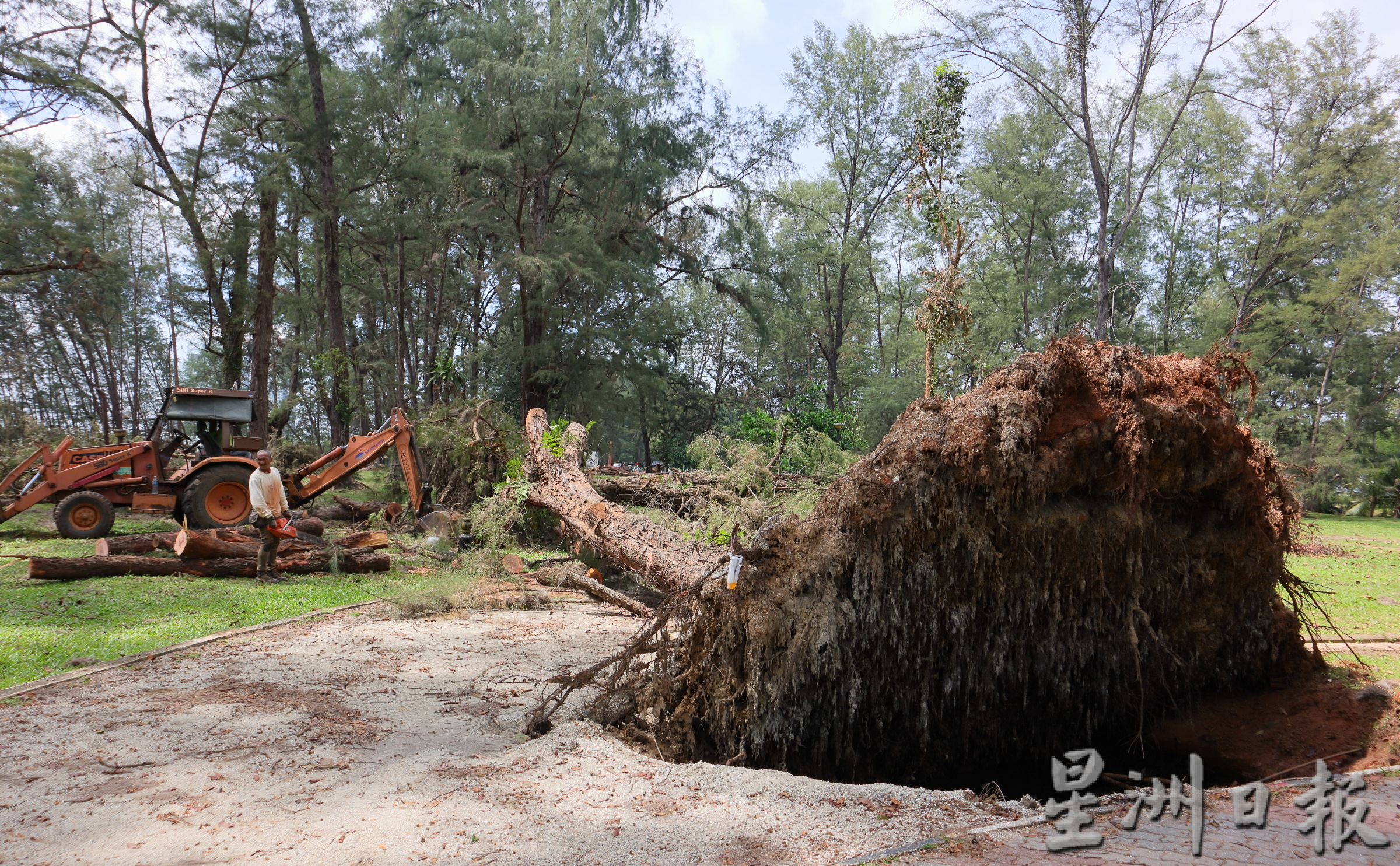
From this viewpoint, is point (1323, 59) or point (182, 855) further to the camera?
point (1323, 59)

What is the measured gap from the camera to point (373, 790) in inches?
147

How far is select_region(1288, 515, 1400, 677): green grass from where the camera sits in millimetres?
7012

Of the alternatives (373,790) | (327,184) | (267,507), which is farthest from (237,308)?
(373,790)

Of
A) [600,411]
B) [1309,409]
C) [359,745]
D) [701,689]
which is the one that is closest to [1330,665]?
[701,689]

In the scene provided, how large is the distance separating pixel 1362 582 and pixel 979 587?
8551mm

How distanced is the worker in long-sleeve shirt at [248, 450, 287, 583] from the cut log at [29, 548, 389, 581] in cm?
24

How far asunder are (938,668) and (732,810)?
2.05m

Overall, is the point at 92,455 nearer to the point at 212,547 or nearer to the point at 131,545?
the point at 131,545

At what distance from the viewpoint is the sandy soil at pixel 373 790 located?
10.4 feet

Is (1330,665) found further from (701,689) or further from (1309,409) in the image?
(1309,409)

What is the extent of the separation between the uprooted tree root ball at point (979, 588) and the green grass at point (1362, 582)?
78.8 inches

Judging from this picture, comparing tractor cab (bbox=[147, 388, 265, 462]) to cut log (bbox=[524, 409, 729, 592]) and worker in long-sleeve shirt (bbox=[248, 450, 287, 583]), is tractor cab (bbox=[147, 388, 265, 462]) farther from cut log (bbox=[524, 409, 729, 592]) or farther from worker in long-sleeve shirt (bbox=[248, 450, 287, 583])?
cut log (bbox=[524, 409, 729, 592])

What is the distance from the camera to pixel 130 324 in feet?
141

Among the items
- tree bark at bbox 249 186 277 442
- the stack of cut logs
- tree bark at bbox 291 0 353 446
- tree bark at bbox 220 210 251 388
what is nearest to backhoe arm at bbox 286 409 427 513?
the stack of cut logs
